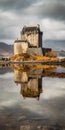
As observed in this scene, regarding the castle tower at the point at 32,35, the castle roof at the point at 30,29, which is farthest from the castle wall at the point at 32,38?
the castle roof at the point at 30,29

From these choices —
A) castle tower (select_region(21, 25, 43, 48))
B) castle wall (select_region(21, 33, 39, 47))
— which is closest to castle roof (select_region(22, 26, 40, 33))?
castle tower (select_region(21, 25, 43, 48))

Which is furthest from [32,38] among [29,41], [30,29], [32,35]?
[30,29]

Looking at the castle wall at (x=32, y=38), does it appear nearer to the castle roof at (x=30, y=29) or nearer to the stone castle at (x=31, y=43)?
the stone castle at (x=31, y=43)

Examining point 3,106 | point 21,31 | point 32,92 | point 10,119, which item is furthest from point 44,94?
point 21,31

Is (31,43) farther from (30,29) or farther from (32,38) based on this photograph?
(30,29)

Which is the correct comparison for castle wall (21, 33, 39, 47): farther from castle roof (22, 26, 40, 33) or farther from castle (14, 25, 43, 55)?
castle roof (22, 26, 40, 33)

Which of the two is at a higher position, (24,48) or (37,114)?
(37,114)

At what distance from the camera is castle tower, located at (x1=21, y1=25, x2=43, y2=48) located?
10019 cm

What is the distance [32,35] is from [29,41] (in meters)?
2.95

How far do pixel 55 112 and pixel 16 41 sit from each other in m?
80.9

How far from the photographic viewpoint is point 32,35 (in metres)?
102

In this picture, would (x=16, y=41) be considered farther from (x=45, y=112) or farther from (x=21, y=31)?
(x=45, y=112)

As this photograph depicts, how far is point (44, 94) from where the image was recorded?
19.3 m

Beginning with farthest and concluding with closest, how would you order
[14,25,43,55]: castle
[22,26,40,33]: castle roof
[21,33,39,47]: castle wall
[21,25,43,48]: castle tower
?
[22,26,40,33]: castle roof < [21,25,43,48]: castle tower < [21,33,39,47]: castle wall < [14,25,43,55]: castle
